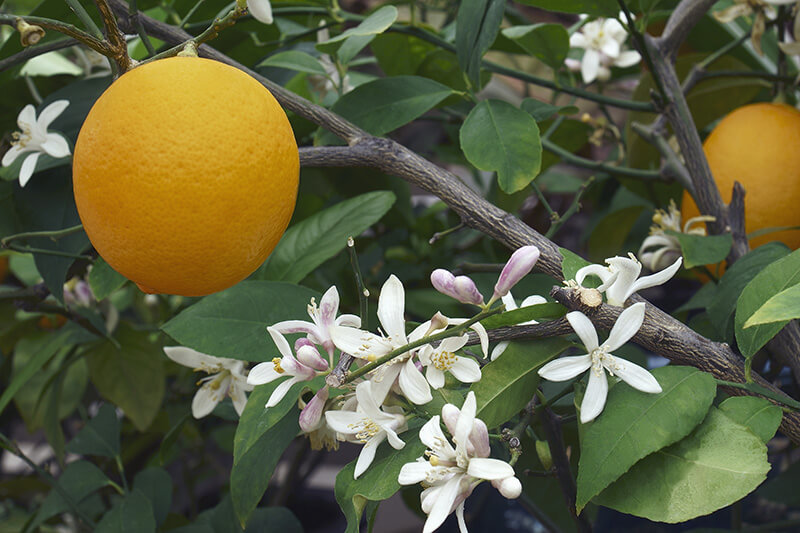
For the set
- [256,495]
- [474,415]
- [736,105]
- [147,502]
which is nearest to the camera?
[474,415]

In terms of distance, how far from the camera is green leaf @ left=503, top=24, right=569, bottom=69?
58cm

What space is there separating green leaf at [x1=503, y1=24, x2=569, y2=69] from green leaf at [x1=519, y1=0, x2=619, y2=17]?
0.04 meters

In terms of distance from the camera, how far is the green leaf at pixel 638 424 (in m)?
0.31

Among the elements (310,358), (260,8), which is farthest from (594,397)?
(260,8)

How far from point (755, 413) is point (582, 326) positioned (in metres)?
0.10

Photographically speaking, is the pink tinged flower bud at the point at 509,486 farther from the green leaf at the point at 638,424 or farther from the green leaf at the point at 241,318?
the green leaf at the point at 241,318

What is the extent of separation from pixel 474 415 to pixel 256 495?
0.19 m

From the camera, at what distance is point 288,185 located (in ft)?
1.17

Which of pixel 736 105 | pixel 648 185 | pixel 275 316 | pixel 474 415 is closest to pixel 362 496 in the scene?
pixel 474 415

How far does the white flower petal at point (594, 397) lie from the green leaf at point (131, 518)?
39 centimetres

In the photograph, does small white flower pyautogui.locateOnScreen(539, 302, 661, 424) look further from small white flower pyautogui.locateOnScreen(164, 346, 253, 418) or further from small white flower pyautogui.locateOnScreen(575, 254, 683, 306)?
small white flower pyautogui.locateOnScreen(164, 346, 253, 418)

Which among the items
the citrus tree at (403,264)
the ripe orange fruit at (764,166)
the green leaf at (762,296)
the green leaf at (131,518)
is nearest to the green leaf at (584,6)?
the citrus tree at (403,264)

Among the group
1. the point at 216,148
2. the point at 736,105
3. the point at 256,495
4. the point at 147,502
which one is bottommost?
the point at 147,502

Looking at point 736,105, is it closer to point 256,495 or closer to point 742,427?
point 742,427
